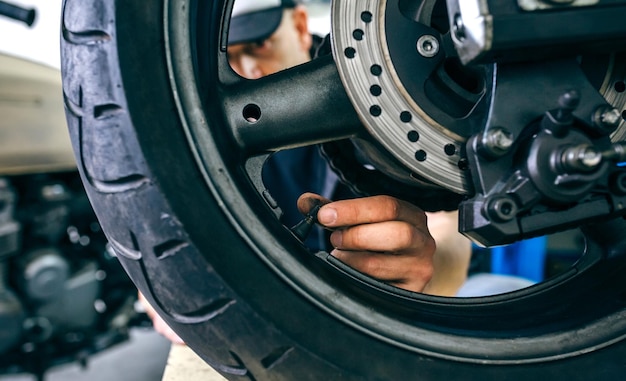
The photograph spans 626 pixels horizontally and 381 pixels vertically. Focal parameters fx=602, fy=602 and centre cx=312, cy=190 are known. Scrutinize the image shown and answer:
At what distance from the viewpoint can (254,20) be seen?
130 cm

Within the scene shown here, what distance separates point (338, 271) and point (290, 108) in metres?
0.13

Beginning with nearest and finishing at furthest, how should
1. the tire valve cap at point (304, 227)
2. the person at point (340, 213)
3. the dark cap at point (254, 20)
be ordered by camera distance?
the tire valve cap at point (304, 227) < the person at point (340, 213) < the dark cap at point (254, 20)

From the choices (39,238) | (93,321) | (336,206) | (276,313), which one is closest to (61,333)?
(93,321)

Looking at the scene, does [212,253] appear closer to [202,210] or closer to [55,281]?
[202,210]

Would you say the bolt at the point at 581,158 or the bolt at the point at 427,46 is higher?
the bolt at the point at 427,46

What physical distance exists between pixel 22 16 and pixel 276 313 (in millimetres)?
501

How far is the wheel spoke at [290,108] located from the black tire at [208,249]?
3 centimetres

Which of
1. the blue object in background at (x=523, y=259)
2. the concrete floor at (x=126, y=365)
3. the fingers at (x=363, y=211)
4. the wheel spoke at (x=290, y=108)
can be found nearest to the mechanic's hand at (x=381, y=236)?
the fingers at (x=363, y=211)

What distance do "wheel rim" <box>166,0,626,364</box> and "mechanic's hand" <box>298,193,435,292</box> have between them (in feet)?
0.33

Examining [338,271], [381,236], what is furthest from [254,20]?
[338,271]

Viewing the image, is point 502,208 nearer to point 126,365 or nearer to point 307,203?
point 307,203

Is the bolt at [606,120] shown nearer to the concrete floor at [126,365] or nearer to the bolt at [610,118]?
the bolt at [610,118]

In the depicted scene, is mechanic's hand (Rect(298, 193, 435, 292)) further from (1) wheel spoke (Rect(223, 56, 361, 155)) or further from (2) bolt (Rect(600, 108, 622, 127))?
(2) bolt (Rect(600, 108, 622, 127))

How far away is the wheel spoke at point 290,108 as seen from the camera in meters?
0.45
